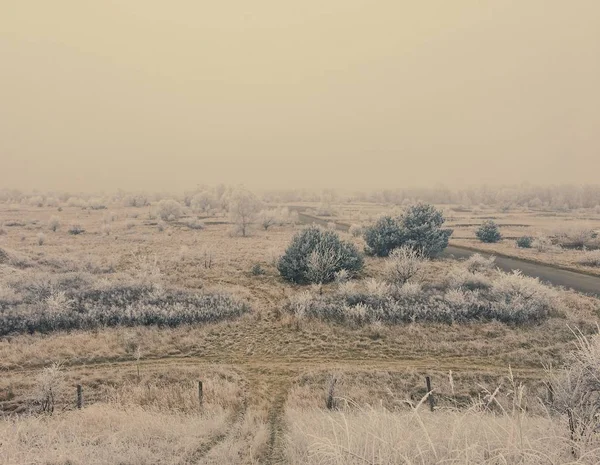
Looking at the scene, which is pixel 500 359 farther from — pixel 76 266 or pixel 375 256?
pixel 76 266

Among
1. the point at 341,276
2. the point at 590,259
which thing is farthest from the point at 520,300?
the point at 590,259

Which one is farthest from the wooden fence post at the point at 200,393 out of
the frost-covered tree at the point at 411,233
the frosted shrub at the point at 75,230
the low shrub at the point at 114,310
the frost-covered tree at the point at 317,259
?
the frosted shrub at the point at 75,230

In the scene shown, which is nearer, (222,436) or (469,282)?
(222,436)

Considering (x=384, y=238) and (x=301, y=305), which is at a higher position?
(x=384, y=238)

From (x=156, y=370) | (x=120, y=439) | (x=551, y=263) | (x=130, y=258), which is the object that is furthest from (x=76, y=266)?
(x=551, y=263)

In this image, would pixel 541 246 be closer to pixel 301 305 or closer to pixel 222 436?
pixel 301 305

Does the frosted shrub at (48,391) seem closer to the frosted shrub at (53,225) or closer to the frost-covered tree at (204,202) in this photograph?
the frosted shrub at (53,225)
